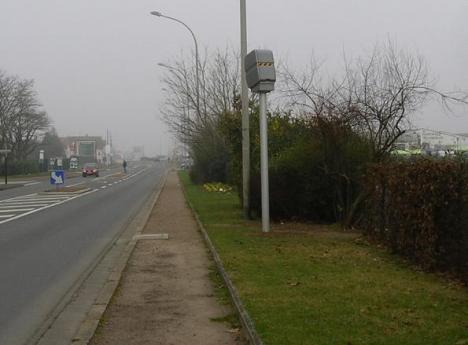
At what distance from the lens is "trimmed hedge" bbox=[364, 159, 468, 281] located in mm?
8383

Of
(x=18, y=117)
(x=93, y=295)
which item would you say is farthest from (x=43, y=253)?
(x=18, y=117)

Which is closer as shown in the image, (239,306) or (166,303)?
(239,306)

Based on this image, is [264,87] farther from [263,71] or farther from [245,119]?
[245,119]

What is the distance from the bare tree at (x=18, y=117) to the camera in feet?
249

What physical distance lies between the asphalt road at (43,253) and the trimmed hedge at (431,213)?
4.99 m

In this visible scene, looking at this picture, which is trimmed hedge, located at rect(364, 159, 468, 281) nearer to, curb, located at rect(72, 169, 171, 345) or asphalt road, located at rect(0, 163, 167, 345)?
curb, located at rect(72, 169, 171, 345)

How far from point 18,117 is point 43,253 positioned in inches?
2710

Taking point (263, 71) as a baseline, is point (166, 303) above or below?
below

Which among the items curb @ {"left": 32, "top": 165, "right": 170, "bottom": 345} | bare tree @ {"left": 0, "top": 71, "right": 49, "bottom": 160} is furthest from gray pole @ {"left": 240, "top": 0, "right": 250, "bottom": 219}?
bare tree @ {"left": 0, "top": 71, "right": 49, "bottom": 160}

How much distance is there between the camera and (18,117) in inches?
3049

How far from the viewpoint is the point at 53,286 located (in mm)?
9273

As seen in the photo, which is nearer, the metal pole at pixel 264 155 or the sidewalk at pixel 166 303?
the sidewalk at pixel 166 303

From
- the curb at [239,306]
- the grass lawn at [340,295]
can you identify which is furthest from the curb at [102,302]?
the grass lawn at [340,295]

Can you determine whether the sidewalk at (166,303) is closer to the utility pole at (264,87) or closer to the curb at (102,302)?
the curb at (102,302)
